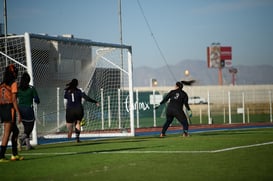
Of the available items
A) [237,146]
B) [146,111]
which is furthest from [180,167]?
[146,111]

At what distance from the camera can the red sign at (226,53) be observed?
358 ft

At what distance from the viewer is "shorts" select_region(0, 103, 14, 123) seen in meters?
12.6

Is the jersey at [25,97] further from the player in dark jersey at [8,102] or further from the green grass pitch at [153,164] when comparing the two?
the player in dark jersey at [8,102]

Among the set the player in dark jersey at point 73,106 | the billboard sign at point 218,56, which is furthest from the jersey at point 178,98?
the billboard sign at point 218,56

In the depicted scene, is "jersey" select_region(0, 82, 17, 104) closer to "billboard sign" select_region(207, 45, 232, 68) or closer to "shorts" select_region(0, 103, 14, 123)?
"shorts" select_region(0, 103, 14, 123)

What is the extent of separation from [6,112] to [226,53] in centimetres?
9899

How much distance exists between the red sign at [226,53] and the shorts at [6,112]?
321 ft

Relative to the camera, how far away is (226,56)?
109375 mm

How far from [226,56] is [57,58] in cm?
A: 8306

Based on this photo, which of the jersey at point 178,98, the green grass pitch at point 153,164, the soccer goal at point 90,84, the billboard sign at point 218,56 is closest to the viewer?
the green grass pitch at point 153,164

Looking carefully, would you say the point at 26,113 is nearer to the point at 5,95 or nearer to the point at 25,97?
the point at 25,97

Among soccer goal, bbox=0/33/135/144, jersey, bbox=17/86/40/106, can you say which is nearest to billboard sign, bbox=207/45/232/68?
soccer goal, bbox=0/33/135/144

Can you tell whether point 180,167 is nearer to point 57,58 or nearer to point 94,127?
point 94,127

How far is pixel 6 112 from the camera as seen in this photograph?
496 inches
